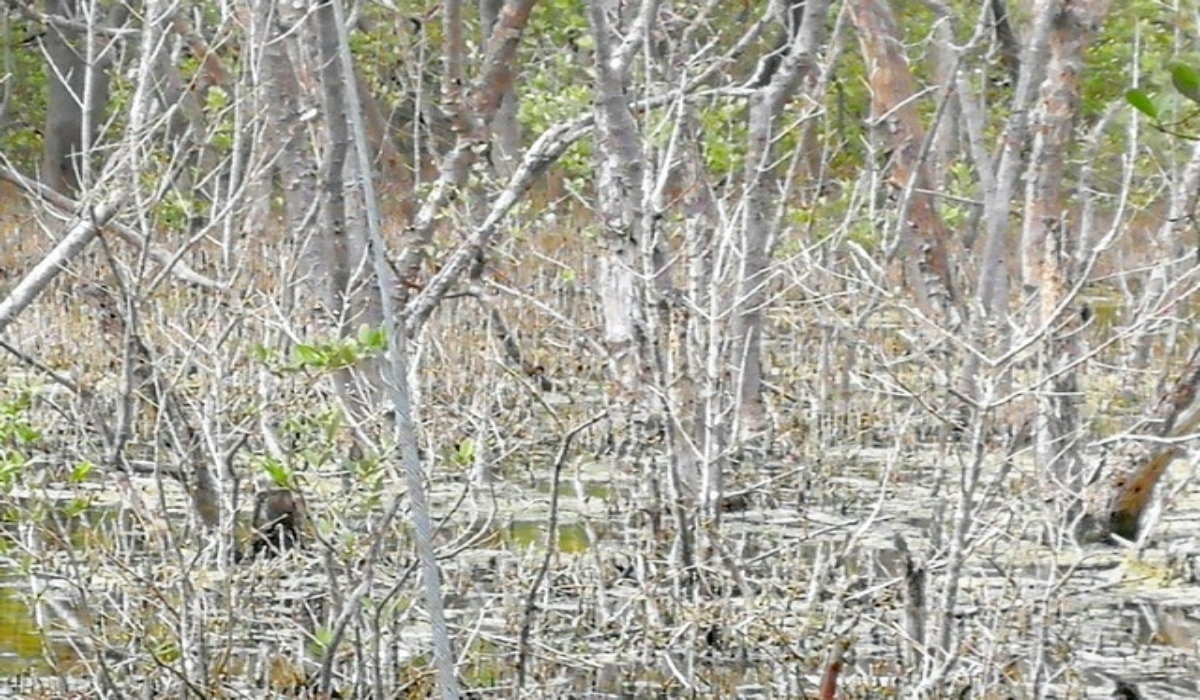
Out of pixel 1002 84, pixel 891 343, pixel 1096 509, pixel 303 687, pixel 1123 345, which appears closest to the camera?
pixel 303 687

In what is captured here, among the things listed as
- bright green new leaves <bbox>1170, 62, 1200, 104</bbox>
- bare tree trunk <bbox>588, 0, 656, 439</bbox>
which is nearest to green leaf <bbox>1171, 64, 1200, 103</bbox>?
bright green new leaves <bbox>1170, 62, 1200, 104</bbox>

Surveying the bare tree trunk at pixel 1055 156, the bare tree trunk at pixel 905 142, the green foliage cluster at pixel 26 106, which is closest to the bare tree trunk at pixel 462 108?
the bare tree trunk at pixel 905 142

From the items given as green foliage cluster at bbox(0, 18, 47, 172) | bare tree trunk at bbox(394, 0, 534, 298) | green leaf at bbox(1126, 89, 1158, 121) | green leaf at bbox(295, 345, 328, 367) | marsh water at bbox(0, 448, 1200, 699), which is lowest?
marsh water at bbox(0, 448, 1200, 699)

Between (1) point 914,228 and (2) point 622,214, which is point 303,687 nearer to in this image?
(2) point 622,214

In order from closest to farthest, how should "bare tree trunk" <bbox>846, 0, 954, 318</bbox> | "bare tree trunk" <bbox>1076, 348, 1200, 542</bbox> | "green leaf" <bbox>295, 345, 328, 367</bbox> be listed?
"green leaf" <bbox>295, 345, 328, 367</bbox>, "bare tree trunk" <bbox>1076, 348, 1200, 542</bbox>, "bare tree trunk" <bbox>846, 0, 954, 318</bbox>

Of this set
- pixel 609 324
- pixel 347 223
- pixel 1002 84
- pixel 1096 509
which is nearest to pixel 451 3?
pixel 347 223

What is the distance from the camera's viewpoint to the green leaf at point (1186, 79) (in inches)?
59.8

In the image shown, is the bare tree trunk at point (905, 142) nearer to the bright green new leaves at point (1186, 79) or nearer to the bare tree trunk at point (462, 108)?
the bare tree trunk at point (462, 108)

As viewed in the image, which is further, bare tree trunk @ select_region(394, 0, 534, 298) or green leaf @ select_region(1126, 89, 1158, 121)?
bare tree trunk @ select_region(394, 0, 534, 298)

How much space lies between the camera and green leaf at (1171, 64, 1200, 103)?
1.52 metres

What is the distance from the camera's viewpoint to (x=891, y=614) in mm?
5773

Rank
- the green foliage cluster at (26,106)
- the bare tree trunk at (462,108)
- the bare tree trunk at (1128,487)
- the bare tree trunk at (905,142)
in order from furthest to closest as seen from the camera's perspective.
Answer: the green foliage cluster at (26,106) < the bare tree trunk at (905,142) < the bare tree trunk at (462,108) < the bare tree trunk at (1128,487)

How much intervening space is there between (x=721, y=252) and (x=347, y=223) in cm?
167

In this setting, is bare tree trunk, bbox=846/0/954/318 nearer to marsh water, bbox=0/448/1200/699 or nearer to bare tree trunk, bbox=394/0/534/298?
bare tree trunk, bbox=394/0/534/298
